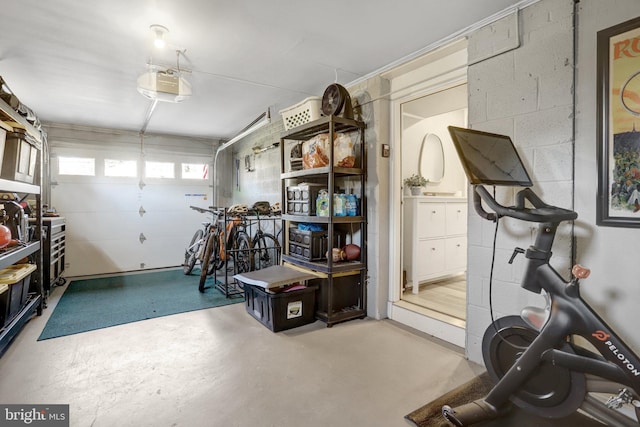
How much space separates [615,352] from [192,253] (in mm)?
5237

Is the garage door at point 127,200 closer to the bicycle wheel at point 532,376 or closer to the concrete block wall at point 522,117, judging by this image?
the concrete block wall at point 522,117

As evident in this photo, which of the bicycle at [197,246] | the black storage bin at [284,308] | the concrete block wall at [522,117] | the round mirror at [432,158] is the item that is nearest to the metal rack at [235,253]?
the bicycle at [197,246]

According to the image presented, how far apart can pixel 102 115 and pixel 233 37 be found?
129 inches

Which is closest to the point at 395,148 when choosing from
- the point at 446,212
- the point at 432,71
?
the point at 432,71

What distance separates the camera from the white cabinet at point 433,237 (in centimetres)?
385

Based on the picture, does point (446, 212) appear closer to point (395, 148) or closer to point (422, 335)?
point (395, 148)

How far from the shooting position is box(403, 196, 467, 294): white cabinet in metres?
3.85

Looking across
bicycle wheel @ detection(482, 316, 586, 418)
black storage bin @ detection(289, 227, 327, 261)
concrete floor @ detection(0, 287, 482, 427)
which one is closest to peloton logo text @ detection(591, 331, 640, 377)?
bicycle wheel @ detection(482, 316, 586, 418)

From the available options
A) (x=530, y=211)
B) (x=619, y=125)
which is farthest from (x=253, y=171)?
(x=619, y=125)

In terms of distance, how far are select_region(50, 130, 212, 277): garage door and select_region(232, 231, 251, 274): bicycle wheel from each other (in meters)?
1.97

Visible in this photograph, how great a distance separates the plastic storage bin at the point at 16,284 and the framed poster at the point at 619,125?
4.03 meters

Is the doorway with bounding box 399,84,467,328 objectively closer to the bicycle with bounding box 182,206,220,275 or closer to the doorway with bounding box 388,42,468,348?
the doorway with bounding box 388,42,468,348

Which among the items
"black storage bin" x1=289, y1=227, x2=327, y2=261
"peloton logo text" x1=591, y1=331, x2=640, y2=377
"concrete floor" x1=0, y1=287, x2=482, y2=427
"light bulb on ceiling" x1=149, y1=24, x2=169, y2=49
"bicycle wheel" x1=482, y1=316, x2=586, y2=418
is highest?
"light bulb on ceiling" x1=149, y1=24, x2=169, y2=49

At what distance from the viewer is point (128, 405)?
179 centimetres
